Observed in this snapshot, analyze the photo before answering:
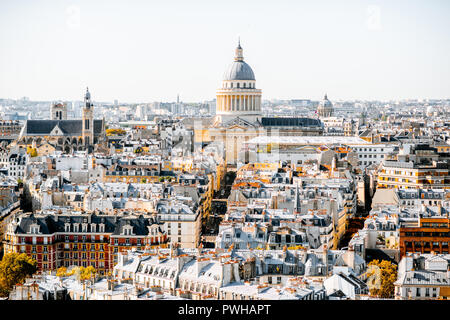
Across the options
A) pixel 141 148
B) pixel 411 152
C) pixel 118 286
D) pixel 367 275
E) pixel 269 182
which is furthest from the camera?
pixel 141 148

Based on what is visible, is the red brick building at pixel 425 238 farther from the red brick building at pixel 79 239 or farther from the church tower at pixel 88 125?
the church tower at pixel 88 125

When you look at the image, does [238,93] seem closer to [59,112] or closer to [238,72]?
[238,72]

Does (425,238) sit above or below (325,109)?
below

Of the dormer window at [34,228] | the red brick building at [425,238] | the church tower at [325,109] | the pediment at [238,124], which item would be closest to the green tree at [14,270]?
the dormer window at [34,228]

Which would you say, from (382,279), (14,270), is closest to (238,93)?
(14,270)
